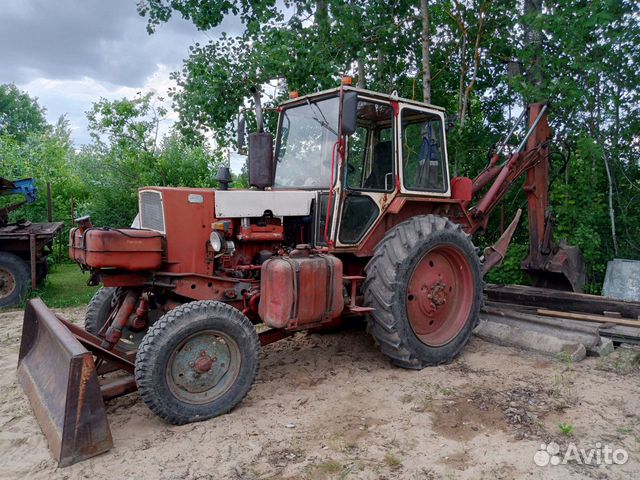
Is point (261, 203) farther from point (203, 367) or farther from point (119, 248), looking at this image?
point (203, 367)

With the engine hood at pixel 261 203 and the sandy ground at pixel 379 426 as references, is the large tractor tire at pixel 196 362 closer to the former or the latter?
the sandy ground at pixel 379 426

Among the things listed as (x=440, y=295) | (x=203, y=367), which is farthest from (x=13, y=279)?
(x=440, y=295)

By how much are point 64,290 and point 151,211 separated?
627 cm

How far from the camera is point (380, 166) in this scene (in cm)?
504

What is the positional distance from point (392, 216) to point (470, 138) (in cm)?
468

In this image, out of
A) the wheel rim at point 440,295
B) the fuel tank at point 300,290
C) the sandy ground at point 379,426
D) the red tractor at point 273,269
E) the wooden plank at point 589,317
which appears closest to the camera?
the sandy ground at point 379,426

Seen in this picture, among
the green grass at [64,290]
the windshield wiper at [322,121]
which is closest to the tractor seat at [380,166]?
the windshield wiper at [322,121]

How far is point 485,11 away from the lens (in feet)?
27.8

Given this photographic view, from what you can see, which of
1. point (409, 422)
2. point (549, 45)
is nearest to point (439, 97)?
point (549, 45)

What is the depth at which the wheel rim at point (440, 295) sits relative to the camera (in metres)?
4.83

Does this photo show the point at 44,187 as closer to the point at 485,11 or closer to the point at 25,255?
the point at 25,255

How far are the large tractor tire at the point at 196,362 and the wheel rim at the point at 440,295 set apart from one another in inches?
64.4

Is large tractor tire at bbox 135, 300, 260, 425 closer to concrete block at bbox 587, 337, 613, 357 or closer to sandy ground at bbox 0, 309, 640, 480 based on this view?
sandy ground at bbox 0, 309, 640, 480

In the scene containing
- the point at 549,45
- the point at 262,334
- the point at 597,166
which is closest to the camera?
the point at 262,334
